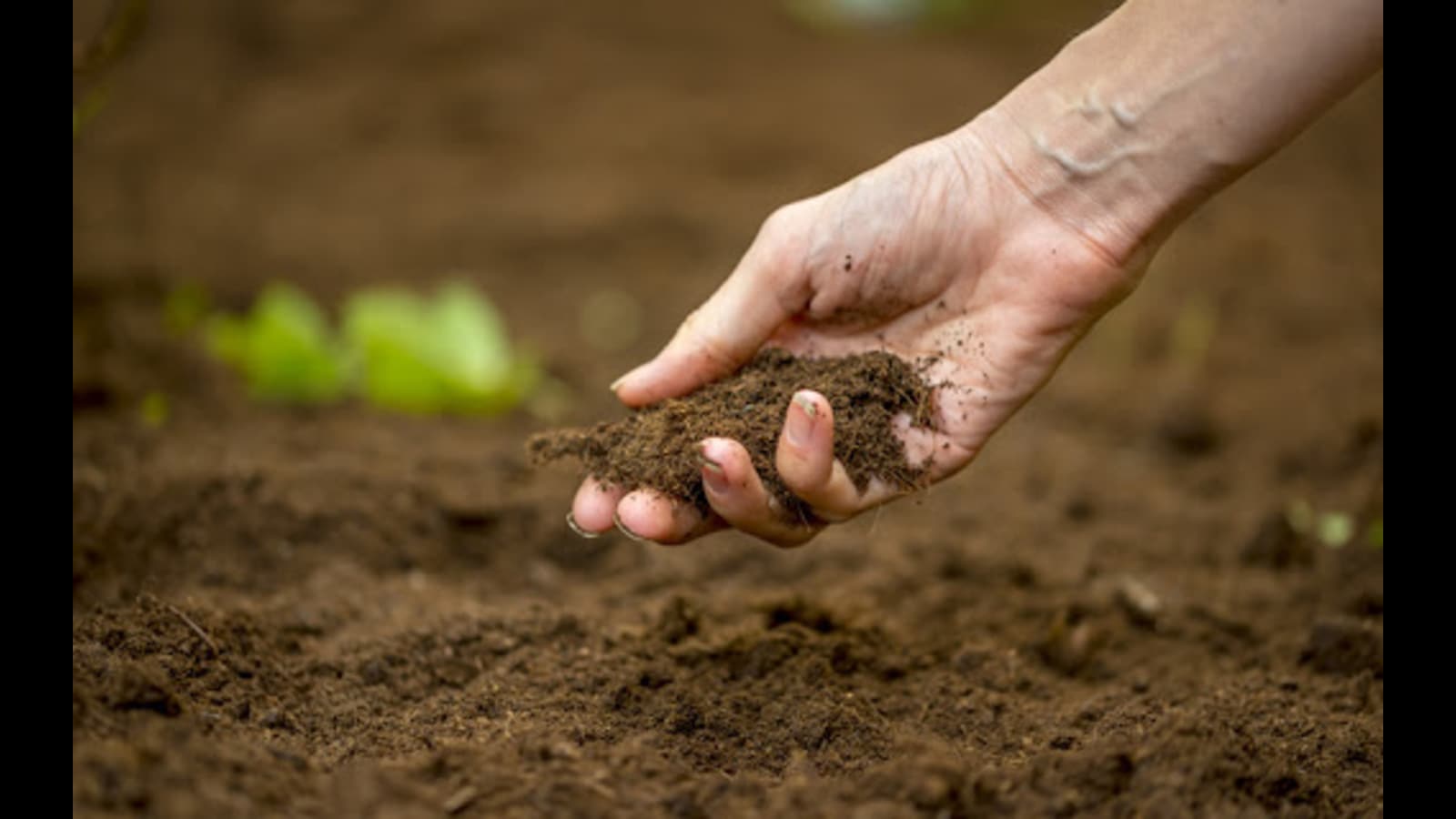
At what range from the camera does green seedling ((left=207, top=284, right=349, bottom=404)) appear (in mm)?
3250

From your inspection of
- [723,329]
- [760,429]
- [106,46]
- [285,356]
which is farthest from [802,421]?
[285,356]

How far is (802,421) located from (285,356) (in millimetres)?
2049

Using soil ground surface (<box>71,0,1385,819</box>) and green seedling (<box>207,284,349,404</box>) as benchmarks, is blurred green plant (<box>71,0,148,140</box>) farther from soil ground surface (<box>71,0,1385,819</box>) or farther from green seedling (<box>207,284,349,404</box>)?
green seedling (<box>207,284,349,404</box>)

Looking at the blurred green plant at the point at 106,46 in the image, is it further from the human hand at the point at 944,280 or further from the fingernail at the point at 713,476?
the fingernail at the point at 713,476

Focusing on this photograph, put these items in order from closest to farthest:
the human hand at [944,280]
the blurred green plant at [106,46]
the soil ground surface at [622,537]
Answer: the soil ground surface at [622,537], the human hand at [944,280], the blurred green plant at [106,46]

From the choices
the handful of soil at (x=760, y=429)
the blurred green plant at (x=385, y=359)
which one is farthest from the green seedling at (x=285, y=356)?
the handful of soil at (x=760, y=429)

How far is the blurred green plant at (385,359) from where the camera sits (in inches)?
129

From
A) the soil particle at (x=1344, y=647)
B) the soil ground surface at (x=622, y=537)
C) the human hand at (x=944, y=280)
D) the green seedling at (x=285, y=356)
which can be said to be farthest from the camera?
the green seedling at (x=285, y=356)

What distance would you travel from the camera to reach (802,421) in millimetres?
1683

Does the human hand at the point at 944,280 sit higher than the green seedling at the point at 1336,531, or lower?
higher

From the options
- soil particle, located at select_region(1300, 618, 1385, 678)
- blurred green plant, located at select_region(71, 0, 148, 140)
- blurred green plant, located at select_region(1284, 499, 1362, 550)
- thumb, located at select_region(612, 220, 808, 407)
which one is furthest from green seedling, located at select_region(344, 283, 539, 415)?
soil particle, located at select_region(1300, 618, 1385, 678)

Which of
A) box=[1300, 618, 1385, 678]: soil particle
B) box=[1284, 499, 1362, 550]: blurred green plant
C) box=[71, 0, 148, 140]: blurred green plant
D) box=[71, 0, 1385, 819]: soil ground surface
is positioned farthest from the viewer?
box=[1284, 499, 1362, 550]: blurred green plant

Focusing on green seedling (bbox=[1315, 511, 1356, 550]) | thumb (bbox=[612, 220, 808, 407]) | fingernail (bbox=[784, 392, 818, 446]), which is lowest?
green seedling (bbox=[1315, 511, 1356, 550])

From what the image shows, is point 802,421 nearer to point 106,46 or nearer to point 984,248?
point 984,248
